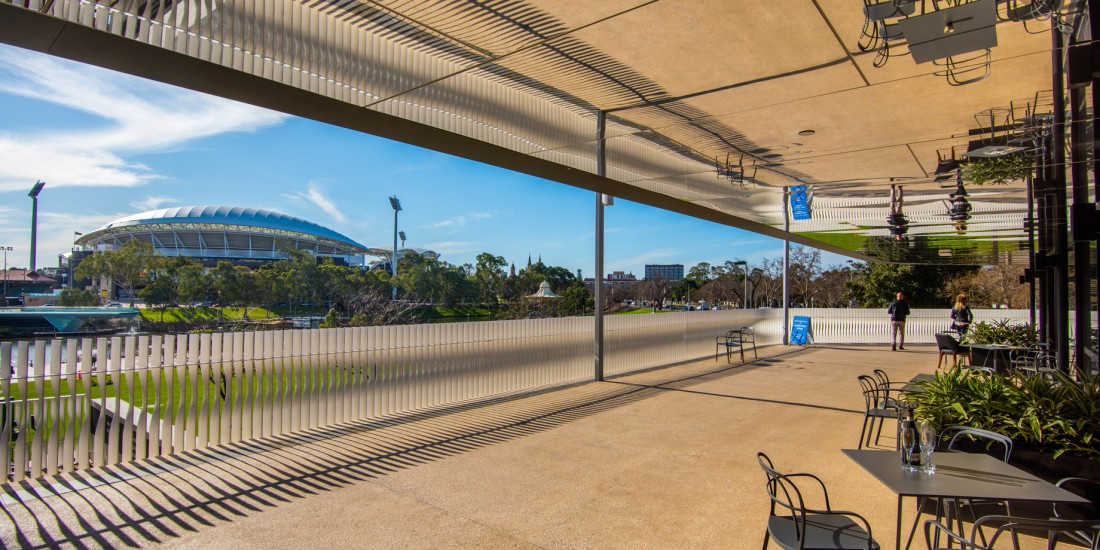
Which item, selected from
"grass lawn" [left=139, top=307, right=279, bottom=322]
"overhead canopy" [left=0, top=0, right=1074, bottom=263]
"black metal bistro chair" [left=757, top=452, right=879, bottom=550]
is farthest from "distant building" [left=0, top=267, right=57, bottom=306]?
"black metal bistro chair" [left=757, top=452, right=879, bottom=550]

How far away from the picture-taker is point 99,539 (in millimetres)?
3443

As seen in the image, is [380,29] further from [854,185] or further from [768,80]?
[854,185]

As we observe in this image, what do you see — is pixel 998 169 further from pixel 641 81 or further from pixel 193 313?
pixel 193 313

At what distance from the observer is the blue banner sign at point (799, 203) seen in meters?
9.55

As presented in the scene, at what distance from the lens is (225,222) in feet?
269

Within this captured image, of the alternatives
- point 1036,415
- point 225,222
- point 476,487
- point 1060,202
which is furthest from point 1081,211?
point 225,222

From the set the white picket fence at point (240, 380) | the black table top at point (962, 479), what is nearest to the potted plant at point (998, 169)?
the black table top at point (962, 479)

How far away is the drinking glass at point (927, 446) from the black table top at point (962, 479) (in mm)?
48

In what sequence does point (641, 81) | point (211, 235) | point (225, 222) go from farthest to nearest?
point (225, 222)
point (211, 235)
point (641, 81)

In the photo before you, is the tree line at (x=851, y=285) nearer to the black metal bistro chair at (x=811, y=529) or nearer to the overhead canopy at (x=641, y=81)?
the overhead canopy at (x=641, y=81)

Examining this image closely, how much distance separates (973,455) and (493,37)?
203 inches

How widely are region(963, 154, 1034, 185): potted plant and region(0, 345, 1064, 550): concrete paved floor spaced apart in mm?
3212

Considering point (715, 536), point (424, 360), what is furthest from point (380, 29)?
point (715, 536)

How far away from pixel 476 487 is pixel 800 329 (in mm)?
14933
